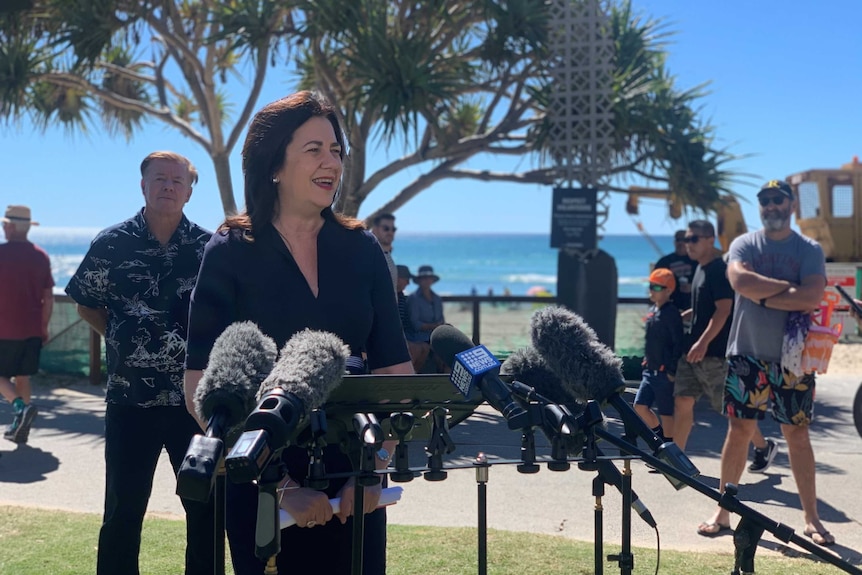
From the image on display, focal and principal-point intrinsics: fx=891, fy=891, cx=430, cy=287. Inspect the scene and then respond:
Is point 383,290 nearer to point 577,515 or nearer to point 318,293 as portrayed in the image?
point 318,293

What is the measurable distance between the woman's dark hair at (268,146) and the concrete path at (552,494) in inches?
69.2

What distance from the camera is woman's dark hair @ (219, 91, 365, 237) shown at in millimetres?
2486

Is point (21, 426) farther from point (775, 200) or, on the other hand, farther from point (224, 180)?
point (224, 180)

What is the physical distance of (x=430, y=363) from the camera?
9.14 meters

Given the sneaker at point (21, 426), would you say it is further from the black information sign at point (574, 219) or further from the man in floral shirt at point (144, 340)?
the black information sign at point (574, 219)

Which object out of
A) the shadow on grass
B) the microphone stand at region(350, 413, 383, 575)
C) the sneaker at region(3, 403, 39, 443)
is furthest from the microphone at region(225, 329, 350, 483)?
the sneaker at region(3, 403, 39, 443)

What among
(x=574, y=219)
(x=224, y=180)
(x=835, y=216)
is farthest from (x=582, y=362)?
(x=835, y=216)

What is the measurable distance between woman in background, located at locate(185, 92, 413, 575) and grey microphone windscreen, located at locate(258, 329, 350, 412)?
0.51 m

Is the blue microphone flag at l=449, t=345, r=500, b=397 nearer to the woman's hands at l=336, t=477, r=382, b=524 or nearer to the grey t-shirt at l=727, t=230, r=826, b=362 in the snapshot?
the woman's hands at l=336, t=477, r=382, b=524

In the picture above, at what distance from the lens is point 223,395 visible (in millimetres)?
1777

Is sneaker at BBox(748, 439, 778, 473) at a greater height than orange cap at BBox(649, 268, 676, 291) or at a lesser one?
lesser

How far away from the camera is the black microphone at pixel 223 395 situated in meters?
1.55

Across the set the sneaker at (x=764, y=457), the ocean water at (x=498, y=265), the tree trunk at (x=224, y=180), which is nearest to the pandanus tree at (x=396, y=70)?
the tree trunk at (x=224, y=180)

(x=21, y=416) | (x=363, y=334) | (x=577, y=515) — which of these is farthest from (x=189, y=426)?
(x=21, y=416)
